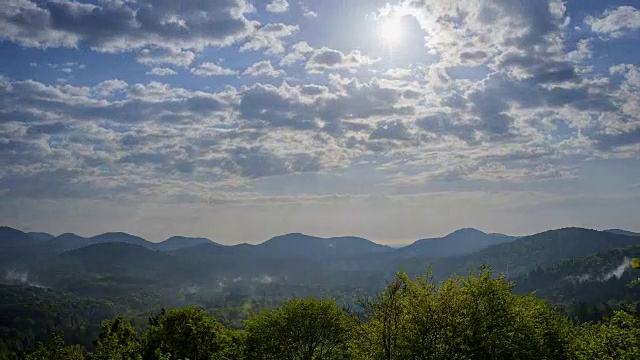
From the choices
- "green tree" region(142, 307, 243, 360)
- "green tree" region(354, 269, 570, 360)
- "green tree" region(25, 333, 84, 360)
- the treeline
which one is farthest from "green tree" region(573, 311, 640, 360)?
"green tree" region(25, 333, 84, 360)

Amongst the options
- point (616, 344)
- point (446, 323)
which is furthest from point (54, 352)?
point (616, 344)


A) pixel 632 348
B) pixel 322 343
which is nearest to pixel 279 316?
pixel 322 343

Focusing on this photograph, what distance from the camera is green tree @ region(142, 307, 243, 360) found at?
69.8m

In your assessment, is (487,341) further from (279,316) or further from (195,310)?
(195,310)

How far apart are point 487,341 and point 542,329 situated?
17449 mm

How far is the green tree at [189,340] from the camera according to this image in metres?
69.8

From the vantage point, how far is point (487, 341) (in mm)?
48375

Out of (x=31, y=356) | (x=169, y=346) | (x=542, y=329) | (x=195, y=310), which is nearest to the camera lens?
(x=31, y=356)

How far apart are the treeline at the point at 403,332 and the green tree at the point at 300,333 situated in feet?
0.46

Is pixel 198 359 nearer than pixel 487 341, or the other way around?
pixel 487 341

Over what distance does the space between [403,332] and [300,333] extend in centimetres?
2872

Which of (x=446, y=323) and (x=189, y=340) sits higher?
(x=446, y=323)

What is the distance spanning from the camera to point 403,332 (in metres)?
46.2

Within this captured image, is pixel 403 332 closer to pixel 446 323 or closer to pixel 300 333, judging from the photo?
pixel 446 323
